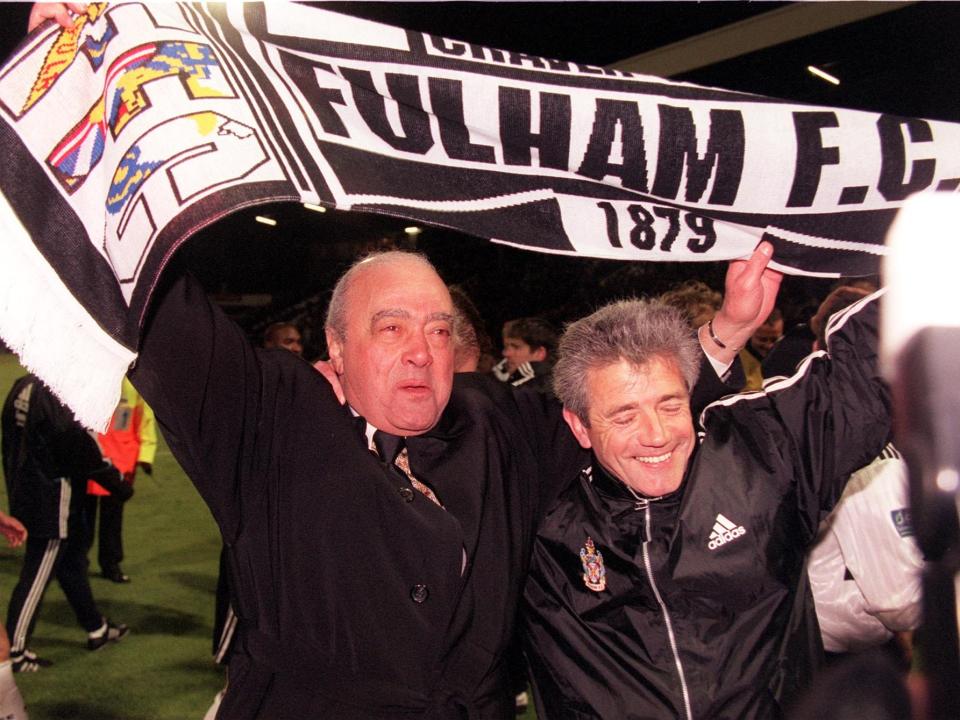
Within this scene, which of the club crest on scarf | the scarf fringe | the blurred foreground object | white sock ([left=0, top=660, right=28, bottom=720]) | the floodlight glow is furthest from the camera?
the floodlight glow

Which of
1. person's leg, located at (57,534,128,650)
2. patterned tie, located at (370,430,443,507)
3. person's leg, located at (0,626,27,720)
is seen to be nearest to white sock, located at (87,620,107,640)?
person's leg, located at (57,534,128,650)

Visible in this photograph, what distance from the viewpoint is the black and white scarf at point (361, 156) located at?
1.70 meters

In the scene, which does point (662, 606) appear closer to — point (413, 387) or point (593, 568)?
point (593, 568)

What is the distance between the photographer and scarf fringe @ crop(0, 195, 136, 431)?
1663 millimetres

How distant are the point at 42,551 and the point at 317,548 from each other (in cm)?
420

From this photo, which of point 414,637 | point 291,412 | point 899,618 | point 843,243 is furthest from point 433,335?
point 899,618

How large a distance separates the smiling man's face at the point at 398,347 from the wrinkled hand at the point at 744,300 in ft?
2.40

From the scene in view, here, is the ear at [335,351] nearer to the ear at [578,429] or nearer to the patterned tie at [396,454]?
the patterned tie at [396,454]

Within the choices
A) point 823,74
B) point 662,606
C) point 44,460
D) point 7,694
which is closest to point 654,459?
point 662,606

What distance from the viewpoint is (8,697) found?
8.98 ft

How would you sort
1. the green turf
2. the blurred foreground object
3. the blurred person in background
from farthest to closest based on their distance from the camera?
the blurred person in background, the green turf, the blurred foreground object

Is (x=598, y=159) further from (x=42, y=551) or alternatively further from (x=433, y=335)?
(x=42, y=551)

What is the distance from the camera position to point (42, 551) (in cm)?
540

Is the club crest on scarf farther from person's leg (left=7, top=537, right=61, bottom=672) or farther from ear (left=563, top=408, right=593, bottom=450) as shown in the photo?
person's leg (left=7, top=537, right=61, bottom=672)
